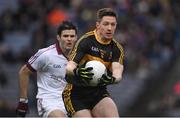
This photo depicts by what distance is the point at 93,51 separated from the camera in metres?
8.52

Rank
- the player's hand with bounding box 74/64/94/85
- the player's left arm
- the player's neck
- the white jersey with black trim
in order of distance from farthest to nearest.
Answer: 1. the white jersey with black trim
2. the player's neck
3. the player's left arm
4. the player's hand with bounding box 74/64/94/85

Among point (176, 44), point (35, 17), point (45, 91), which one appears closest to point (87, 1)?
point (35, 17)

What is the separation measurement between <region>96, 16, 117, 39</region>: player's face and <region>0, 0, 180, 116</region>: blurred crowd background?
7.54m

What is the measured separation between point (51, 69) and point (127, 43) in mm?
7766

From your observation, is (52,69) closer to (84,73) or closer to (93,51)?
(93,51)

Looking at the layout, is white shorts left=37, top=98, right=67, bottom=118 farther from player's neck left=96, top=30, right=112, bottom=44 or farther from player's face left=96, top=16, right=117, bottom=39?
player's face left=96, top=16, right=117, bottom=39

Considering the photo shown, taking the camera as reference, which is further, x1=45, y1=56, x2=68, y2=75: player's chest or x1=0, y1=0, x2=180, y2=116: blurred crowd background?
x1=0, y1=0, x2=180, y2=116: blurred crowd background

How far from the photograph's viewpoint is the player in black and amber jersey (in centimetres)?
844

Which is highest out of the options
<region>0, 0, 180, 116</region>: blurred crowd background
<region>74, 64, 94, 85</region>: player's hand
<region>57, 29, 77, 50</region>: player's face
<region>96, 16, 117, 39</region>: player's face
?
<region>96, 16, 117, 39</region>: player's face

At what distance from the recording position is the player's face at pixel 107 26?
845 cm

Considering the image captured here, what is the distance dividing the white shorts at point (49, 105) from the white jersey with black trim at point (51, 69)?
6 cm

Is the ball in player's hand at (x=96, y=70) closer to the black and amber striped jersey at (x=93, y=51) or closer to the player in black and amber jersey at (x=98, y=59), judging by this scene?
the player in black and amber jersey at (x=98, y=59)

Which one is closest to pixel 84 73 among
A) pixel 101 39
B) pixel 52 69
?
pixel 101 39

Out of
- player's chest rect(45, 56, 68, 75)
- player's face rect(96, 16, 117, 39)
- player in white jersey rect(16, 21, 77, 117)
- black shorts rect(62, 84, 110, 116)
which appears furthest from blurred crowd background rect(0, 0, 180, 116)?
player's face rect(96, 16, 117, 39)
